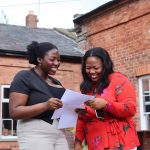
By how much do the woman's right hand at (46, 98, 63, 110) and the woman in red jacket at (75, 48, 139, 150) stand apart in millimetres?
205

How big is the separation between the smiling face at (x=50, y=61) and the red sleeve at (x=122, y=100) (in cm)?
49

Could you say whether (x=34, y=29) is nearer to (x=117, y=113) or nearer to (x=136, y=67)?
(x=136, y=67)

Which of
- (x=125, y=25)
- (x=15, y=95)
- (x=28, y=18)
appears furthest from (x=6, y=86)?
(x=15, y=95)

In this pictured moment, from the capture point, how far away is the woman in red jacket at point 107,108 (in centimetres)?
311

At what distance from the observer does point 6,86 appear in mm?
13875

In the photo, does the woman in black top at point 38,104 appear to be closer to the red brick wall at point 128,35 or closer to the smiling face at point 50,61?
the smiling face at point 50,61

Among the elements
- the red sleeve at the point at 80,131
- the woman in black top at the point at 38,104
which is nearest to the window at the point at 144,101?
the red sleeve at the point at 80,131

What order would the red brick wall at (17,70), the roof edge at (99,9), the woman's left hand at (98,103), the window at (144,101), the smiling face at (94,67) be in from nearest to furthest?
1. the woman's left hand at (98,103)
2. the smiling face at (94,67)
3. the window at (144,101)
4. the roof edge at (99,9)
5. the red brick wall at (17,70)

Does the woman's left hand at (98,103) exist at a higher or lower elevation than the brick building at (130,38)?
lower

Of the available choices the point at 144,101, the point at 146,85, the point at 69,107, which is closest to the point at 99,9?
the point at 146,85

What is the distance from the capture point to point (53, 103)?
3131 mm

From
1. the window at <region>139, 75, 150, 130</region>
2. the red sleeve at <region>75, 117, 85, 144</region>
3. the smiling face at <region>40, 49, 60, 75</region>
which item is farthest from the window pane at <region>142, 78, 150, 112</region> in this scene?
the smiling face at <region>40, 49, 60, 75</region>

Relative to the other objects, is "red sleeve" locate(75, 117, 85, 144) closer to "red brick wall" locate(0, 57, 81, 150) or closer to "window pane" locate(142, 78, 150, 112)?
"window pane" locate(142, 78, 150, 112)

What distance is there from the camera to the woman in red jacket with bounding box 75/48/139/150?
311 cm
